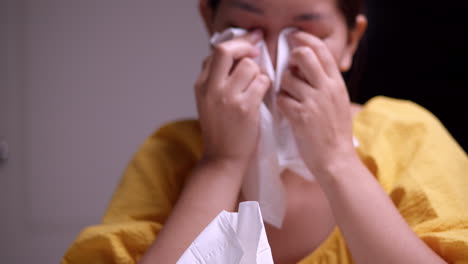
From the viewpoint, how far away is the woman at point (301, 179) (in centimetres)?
50

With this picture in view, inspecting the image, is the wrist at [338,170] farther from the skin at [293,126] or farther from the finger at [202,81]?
the finger at [202,81]

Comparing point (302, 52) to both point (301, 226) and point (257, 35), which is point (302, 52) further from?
point (301, 226)

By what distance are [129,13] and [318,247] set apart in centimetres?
125

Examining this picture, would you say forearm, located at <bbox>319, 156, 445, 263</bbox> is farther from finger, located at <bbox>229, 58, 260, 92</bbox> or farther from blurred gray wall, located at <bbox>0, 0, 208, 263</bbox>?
blurred gray wall, located at <bbox>0, 0, 208, 263</bbox>

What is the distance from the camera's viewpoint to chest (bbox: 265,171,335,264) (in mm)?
598

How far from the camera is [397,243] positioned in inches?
18.5

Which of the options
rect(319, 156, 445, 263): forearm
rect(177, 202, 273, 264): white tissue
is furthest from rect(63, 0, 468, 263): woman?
rect(177, 202, 273, 264): white tissue

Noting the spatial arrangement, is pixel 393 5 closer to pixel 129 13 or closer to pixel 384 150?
pixel 384 150

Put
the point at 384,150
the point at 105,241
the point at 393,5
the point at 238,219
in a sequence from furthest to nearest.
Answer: the point at 393,5, the point at 384,150, the point at 105,241, the point at 238,219

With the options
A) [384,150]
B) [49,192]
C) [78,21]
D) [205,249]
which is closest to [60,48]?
[78,21]

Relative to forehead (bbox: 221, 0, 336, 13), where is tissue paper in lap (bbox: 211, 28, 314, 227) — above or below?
below

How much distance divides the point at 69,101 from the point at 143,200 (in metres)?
1.04

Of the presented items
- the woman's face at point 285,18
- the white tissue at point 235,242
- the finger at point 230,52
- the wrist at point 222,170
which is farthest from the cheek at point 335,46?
the white tissue at point 235,242

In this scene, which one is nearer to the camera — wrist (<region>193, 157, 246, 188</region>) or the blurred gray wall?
wrist (<region>193, 157, 246, 188</region>)
